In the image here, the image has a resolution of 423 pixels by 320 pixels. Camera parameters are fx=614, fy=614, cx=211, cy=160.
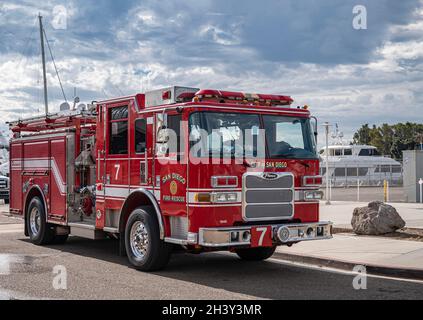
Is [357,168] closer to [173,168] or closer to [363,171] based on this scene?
[363,171]

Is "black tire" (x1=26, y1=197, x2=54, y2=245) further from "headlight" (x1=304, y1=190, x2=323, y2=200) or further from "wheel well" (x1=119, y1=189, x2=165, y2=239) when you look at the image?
"headlight" (x1=304, y1=190, x2=323, y2=200)

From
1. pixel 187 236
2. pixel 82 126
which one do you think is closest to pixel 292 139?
pixel 187 236

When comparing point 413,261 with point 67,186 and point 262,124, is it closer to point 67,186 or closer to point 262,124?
point 262,124

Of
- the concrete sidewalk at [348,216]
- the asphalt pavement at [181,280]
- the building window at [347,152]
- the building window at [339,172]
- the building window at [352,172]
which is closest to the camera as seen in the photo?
the asphalt pavement at [181,280]

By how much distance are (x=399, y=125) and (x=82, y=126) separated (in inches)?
3810

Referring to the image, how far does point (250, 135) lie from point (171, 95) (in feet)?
4.60

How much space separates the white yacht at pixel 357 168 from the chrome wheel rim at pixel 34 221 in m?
38.8

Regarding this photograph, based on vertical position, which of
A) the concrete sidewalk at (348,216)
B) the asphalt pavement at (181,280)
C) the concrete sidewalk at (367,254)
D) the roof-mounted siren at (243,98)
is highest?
the roof-mounted siren at (243,98)

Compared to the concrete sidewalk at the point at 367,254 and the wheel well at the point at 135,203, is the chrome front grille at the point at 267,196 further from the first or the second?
the concrete sidewalk at the point at 367,254

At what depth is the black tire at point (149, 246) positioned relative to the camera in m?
9.66

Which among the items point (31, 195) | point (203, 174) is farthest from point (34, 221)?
point (203, 174)

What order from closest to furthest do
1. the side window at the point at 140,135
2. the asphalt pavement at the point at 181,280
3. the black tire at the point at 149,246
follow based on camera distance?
the asphalt pavement at the point at 181,280, the black tire at the point at 149,246, the side window at the point at 140,135

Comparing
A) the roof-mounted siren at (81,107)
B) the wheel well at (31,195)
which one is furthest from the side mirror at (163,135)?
the wheel well at (31,195)

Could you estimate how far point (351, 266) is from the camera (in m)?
10.3
